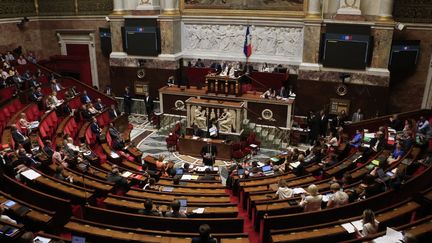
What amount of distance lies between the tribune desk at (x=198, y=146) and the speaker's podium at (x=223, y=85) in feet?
9.25

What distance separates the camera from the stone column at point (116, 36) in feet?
62.9

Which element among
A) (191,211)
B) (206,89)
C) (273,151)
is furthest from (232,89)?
(191,211)

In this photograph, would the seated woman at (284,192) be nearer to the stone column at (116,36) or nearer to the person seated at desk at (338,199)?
the person seated at desk at (338,199)

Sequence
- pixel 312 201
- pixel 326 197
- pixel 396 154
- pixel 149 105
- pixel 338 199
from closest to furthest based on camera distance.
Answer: pixel 312 201 → pixel 338 199 → pixel 326 197 → pixel 396 154 → pixel 149 105

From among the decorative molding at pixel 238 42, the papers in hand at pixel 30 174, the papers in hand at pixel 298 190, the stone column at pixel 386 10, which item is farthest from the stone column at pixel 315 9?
the papers in hand at pixel 30 174

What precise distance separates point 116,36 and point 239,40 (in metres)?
6.59

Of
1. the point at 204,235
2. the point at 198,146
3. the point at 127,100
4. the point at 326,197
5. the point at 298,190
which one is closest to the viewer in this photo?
the point at 204,235

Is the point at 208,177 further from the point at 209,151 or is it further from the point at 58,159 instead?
the point at 58,159

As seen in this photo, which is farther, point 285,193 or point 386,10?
point 386,10

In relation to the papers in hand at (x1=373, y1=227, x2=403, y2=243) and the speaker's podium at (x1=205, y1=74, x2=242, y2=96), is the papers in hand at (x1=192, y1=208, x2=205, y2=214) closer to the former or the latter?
the papers in hand at (x1=373, y1=227, x2=403, y2=243)

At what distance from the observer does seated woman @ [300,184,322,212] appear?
736 cm

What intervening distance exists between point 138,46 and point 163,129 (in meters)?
5.00

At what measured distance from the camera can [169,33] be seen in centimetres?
1853

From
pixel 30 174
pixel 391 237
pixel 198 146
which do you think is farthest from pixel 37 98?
pixel 391 237
